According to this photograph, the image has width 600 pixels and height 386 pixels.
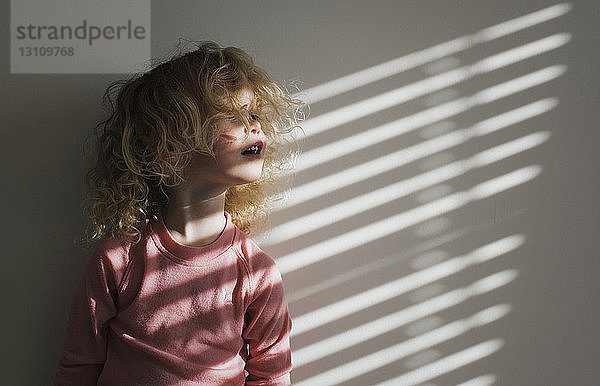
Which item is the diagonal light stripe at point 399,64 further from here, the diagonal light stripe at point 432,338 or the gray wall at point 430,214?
the diagonal light stripe at point 432,338

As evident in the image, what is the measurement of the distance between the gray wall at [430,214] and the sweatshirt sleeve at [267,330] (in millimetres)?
86

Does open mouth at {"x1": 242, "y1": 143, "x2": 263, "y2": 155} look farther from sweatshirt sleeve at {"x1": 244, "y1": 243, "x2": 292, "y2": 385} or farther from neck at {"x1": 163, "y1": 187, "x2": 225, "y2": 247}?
sweatshirt sleeve at {"x1": 244, "y1": 243, "x2": 292, "y2": 385}

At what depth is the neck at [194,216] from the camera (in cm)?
116

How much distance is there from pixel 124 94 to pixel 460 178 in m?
0.66

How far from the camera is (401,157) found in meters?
A: 1.28

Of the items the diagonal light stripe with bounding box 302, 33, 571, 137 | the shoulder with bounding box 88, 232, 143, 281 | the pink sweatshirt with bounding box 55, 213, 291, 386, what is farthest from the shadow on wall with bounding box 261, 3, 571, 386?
the shoulder with bounding box 88, 232, 143, 281

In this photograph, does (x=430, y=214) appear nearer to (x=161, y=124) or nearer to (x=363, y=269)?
(x=363, y=269)

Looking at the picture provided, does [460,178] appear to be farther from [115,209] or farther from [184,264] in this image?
[115,209]

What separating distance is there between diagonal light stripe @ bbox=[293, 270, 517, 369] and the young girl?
96mm

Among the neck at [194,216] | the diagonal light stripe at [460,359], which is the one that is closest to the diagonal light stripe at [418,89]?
the neck at [194,216]

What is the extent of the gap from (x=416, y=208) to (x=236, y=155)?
15.3 inches

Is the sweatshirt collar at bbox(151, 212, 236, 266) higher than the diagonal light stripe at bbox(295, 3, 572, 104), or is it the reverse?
the diagonal light stripe at bbox(295, 3, 572, 104)

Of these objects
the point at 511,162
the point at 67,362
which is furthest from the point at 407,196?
the point at 67,362

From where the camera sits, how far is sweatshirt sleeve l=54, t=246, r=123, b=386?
1.14m
